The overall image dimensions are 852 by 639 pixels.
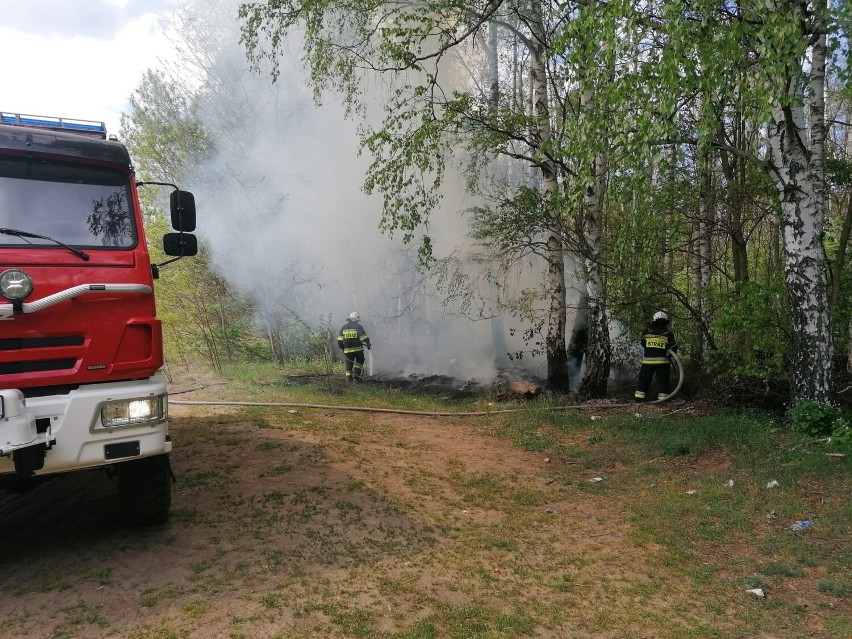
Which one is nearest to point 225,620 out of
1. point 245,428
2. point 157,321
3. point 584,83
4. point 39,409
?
point 39,409

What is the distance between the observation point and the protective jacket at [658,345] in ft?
32.6

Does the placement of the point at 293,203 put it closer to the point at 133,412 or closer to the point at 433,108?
the point at 433,108

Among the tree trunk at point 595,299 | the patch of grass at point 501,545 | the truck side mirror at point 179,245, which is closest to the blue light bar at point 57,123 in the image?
the truck side mirror at point 179,245

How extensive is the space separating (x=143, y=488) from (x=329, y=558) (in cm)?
145

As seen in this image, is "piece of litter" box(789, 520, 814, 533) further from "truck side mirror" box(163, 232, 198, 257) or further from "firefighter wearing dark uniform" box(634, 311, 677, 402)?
"truck side mirror" box(163, 232, 198, 257)

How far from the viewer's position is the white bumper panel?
125 inches

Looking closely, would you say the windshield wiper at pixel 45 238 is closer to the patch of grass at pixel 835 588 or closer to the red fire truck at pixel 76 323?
the red fire truck at pixel 76 323

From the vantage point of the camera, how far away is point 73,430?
11.2ft

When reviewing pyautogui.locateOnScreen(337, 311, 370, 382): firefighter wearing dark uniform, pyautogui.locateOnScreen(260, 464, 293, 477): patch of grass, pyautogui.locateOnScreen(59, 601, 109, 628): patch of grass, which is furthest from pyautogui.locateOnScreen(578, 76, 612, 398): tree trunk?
pyautogui.locateOnScreen(59, 601, 109, 628): patch of grass

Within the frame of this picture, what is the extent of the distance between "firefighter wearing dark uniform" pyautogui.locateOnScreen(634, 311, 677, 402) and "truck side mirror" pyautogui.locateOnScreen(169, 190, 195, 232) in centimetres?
802

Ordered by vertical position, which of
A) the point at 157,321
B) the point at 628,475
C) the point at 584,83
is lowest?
the point at 628,475

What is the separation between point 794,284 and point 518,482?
159 inches

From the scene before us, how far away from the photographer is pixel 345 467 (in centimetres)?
592

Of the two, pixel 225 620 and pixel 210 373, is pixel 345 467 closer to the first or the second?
pixel 225 620
